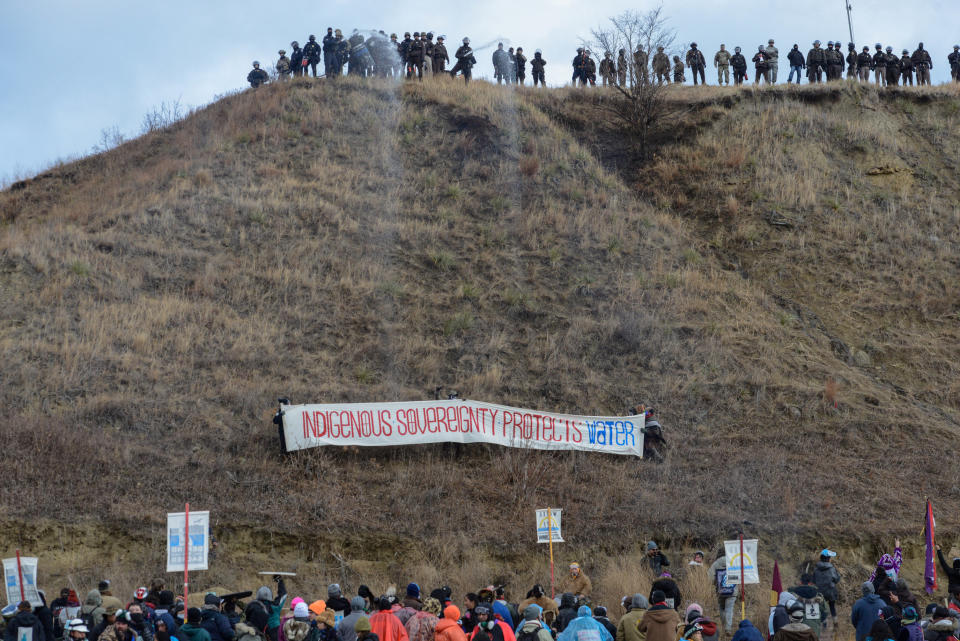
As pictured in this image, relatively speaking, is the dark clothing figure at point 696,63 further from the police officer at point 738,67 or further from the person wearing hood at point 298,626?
the person wearing hood at point 298,626

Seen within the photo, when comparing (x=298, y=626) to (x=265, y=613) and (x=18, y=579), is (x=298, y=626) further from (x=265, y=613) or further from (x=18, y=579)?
(x=18, y=579)

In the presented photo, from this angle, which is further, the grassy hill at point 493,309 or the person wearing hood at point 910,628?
the grassy hill at point 493,309

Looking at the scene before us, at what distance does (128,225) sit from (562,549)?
48.2 ft

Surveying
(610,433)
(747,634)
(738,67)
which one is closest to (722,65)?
(738,67)

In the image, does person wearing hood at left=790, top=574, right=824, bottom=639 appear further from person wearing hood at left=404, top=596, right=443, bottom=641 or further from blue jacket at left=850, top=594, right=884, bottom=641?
person wearing hood at left=404, top=596, right=443, bottom=641

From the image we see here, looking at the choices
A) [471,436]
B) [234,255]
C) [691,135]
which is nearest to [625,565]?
[471,436]

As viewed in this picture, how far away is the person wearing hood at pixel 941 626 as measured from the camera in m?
9.91

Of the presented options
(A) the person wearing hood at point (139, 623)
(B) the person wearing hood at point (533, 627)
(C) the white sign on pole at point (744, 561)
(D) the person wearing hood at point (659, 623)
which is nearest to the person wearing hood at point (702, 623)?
(D) the person wearing hood at point (659, 623)

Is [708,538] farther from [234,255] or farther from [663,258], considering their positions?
[234,255]

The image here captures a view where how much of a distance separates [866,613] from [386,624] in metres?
5.65

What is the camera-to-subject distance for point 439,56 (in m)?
34.2

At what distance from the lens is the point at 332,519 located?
1647cm

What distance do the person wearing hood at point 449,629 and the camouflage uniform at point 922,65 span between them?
32.4m

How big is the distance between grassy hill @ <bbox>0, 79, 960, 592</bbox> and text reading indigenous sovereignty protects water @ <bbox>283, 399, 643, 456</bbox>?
0.35 metres
